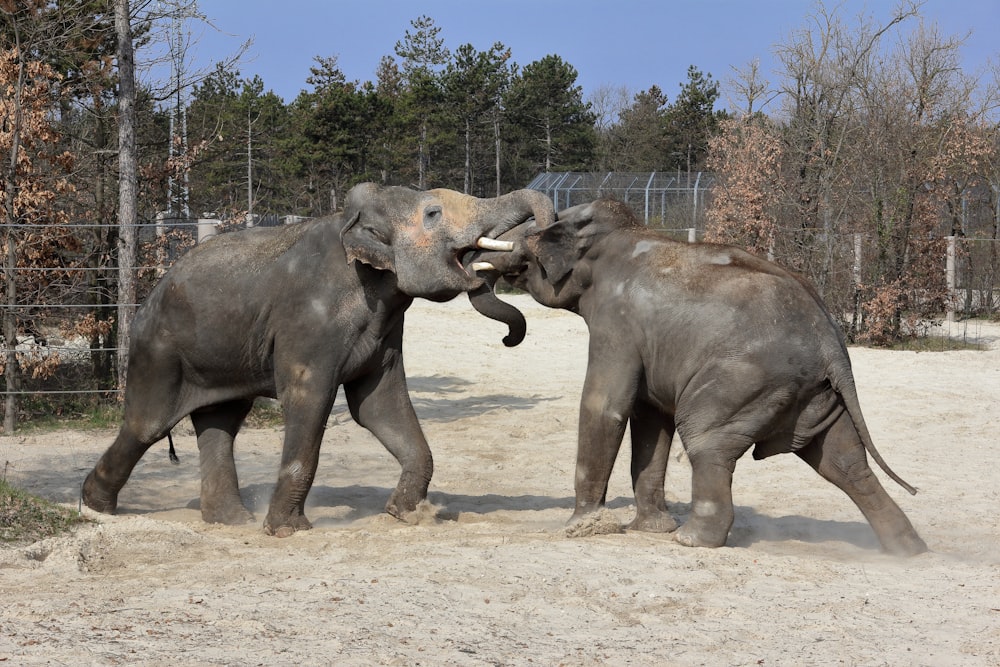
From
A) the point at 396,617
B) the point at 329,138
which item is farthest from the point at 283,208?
the point at 396,617

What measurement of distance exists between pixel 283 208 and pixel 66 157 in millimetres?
29912

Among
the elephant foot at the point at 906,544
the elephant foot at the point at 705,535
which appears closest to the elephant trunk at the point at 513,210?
the elephant foot at the point at 705,535

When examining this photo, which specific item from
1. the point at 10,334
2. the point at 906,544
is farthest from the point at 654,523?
the point at 10,334

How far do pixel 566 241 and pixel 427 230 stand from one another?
37.4 inches

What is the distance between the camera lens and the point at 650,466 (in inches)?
297

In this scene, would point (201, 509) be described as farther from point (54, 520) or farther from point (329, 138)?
point (329, 138)

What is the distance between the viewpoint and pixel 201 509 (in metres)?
7.95

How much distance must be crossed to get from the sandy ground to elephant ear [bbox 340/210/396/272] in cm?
169

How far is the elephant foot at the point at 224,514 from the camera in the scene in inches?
308

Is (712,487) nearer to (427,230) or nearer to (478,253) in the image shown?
(478,253)

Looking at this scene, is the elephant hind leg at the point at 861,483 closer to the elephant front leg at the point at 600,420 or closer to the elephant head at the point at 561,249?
the elephant front leg at the point at 600,420

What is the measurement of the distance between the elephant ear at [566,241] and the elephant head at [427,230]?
0.16 m

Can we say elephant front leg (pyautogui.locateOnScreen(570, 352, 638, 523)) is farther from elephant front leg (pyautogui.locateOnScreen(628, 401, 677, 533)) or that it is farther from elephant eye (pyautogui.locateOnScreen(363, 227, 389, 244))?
elephant eye (pyautogui.locateOnScreen(363, 227, 389, 244))

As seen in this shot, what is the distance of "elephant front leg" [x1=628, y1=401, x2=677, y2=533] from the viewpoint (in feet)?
24.6
